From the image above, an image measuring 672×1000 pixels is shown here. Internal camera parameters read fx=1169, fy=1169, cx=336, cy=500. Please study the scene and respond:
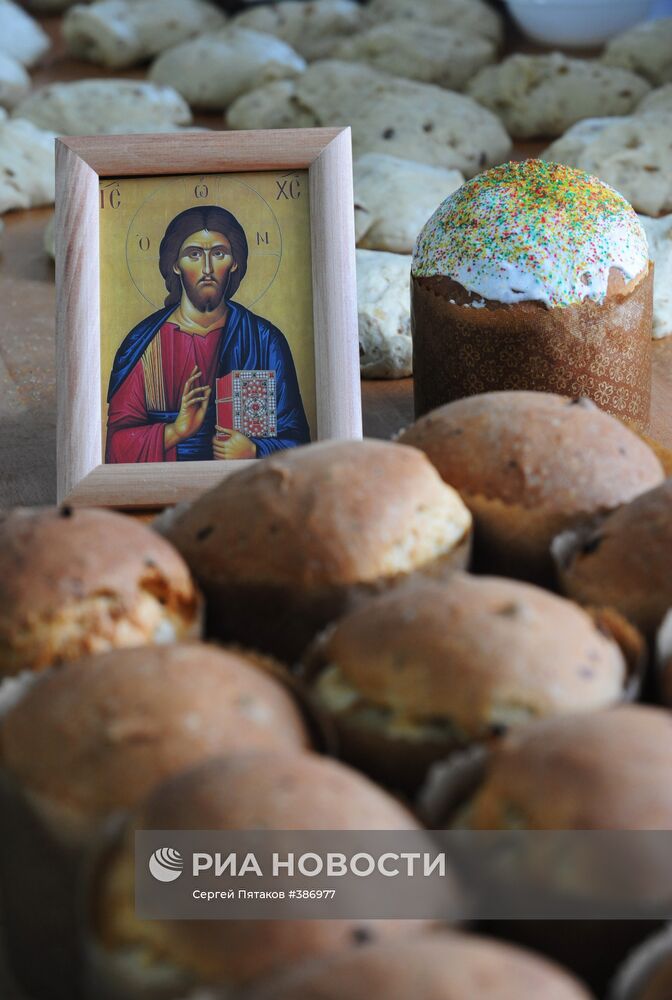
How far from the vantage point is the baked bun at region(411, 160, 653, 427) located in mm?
1091

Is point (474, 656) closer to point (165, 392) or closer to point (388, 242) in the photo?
point (165, 392)

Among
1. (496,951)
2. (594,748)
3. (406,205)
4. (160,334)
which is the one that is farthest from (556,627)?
(406,205)

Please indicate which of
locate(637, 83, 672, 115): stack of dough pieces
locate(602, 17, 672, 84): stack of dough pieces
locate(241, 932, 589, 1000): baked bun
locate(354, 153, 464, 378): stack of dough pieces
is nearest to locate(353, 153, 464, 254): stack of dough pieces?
locate(354, 153, 464, 378): stack of dough pieces

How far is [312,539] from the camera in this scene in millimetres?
663

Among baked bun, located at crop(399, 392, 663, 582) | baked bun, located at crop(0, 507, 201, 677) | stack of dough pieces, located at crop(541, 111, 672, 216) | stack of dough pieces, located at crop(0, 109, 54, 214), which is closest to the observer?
baked bun, located at crop(0, 507, 201, 677)

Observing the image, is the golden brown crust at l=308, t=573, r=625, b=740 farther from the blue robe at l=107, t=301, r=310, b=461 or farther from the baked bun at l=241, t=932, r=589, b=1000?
the blue robe at l=107, t=301, r=310, b=461

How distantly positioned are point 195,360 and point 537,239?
341mm

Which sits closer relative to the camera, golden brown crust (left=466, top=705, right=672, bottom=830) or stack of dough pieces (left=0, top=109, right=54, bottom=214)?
golden brown crust (left=466, top=705, right=672, bottom=830)

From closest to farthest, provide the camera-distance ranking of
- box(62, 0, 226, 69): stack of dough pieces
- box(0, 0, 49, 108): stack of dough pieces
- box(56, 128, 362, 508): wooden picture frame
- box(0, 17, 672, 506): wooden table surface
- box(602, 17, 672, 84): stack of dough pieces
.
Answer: box(56, 128, 362, 508): wooden picture frame → box(0, 17, 672, 506): wooden table surface → box(602, 17, 672, 84): stack of dough pieces → box(0, 0, 49, 108): stack of dough pieces → box(62, 0, 226, 69): stack of dough pieces

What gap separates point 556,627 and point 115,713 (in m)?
0.21

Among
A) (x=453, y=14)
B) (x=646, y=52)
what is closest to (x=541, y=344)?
(x=646, y=52)

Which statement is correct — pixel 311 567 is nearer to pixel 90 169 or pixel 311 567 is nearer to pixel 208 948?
pixel 208 948

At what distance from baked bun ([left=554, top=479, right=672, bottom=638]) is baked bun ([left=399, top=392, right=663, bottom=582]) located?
4 centimetres

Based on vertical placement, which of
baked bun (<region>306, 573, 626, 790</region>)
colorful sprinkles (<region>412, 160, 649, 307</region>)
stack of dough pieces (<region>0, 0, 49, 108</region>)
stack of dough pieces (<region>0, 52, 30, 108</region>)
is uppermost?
stack of dough pieces (<region>0, 0, 49, 108</region>)
